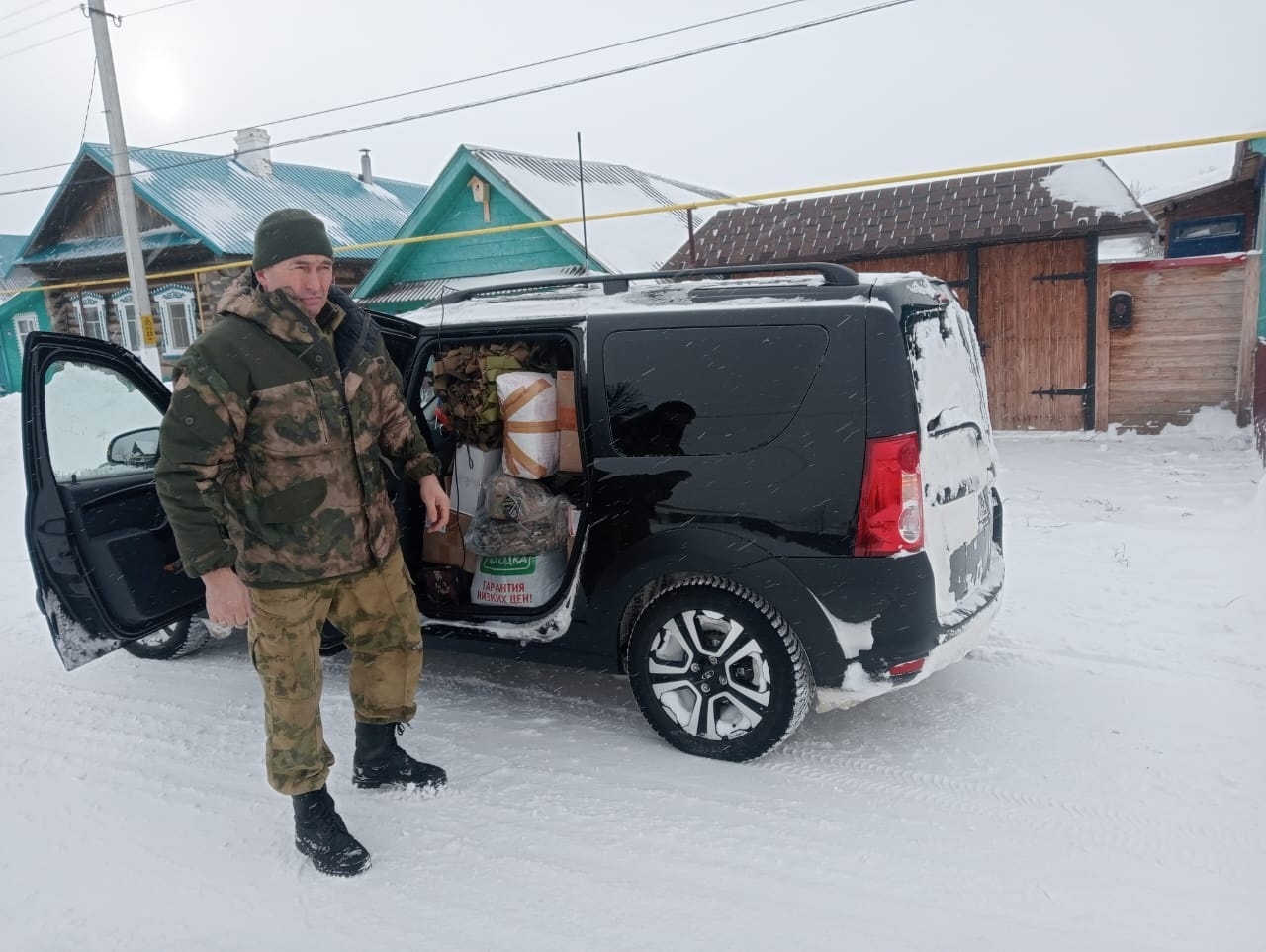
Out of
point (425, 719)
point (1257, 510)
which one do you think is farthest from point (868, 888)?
point (1257, 510)

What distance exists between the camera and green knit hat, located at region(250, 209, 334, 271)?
284 centimetres

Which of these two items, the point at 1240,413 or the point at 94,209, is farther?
the point at 94,209

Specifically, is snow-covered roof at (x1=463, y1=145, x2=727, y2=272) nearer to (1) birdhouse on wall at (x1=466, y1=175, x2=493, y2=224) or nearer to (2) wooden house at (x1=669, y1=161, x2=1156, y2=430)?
(1) birdhouse on wall at (x1=466, y1=175, x2=493, y2=224)

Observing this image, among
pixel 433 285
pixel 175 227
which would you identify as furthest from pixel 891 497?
pixel 175 227

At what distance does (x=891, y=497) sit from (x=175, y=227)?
2137 cm

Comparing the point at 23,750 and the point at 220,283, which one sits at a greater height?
the point at 220,283

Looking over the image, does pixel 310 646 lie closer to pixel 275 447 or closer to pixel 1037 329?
pixel 275 447

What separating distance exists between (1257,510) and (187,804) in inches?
264

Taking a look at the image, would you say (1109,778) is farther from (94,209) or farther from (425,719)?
Result: (94,209)

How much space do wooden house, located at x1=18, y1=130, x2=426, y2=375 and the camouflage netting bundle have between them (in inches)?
641

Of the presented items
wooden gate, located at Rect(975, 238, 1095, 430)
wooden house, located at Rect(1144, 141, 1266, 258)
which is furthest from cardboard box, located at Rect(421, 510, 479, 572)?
wooden house, located at Rect(1144, 141, 1266, 258)

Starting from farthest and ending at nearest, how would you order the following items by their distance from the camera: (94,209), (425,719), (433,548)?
(94,209) < (433,548) < (425,719)

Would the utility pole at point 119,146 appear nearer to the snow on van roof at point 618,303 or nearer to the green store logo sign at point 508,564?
the snow on van roof at point 618,303

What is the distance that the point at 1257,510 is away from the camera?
20.2 ft
